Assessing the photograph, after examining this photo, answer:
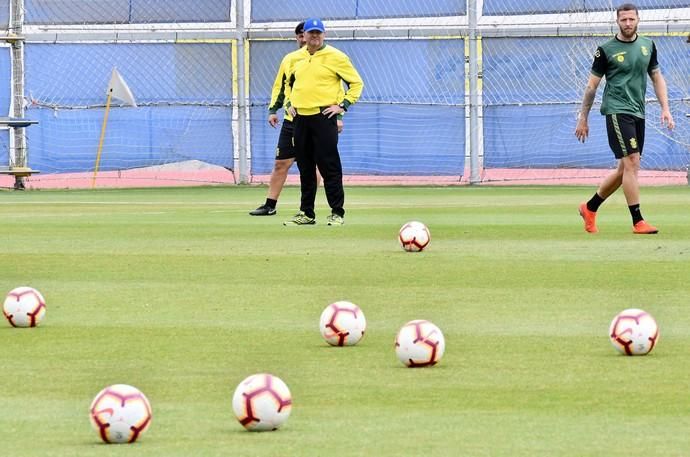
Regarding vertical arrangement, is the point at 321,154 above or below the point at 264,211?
above

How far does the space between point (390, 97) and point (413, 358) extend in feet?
82.0

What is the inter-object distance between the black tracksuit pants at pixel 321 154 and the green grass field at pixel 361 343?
50 cm

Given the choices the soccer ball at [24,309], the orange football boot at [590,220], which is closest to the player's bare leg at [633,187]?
the orange football boot at [590,220]

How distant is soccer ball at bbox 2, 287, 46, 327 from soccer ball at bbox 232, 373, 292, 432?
360 cm

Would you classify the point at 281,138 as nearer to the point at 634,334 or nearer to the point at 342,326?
the point at 342,326

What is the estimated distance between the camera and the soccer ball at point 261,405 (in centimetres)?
590

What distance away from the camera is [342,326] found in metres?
8.28

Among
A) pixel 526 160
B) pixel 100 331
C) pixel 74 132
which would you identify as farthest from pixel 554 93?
pixel 100 331

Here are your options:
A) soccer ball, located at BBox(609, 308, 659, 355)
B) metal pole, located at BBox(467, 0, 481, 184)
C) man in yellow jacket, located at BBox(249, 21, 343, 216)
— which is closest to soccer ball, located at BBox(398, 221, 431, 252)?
man in yellow jacket, located at BBox(249, 21, 343, 216)

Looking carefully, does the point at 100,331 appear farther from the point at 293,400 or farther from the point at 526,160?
the point at 526,160

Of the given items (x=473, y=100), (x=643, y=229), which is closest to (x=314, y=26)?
(x=643, y=229)

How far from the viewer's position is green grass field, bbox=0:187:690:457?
5898 mm

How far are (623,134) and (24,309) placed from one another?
7965mm

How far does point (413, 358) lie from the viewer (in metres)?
7.50
